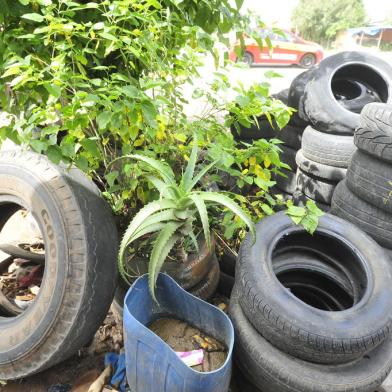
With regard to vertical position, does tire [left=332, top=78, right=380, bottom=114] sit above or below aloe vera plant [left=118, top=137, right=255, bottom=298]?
above

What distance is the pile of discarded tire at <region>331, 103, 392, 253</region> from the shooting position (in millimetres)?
2133

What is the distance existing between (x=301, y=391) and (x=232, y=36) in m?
2.07

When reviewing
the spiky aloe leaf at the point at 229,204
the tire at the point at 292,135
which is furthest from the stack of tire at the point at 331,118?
the spiky aloe leaf at the point at 229,204

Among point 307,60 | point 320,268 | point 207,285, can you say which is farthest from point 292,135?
point 307,60

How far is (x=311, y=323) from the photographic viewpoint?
1.43 meters

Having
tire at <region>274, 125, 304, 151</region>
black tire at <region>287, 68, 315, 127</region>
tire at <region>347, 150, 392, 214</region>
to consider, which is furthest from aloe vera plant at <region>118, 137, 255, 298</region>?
tire at <region>274, 125, 304, 151</region>

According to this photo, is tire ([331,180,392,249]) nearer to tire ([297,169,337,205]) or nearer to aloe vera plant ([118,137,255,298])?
tire ([297,169,337,205])

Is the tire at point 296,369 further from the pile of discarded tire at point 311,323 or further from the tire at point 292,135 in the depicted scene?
the tire at point 292,135

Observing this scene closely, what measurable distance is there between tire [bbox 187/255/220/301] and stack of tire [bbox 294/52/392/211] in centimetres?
143

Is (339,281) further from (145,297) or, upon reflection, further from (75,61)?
(75,61)

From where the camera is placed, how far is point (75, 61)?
1686 mm

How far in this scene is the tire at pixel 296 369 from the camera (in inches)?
58.7

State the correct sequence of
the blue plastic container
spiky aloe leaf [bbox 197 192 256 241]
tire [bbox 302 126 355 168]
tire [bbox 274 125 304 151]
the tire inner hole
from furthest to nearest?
tire [bbox 274 125 304 151] < tire [bbox 302 126 355 168] < the tire inner hole < spiky aloe leaf [bbox 197 192 256 241] < the blue plastic container

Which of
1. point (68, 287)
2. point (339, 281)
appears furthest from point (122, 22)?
point (339, 281)
